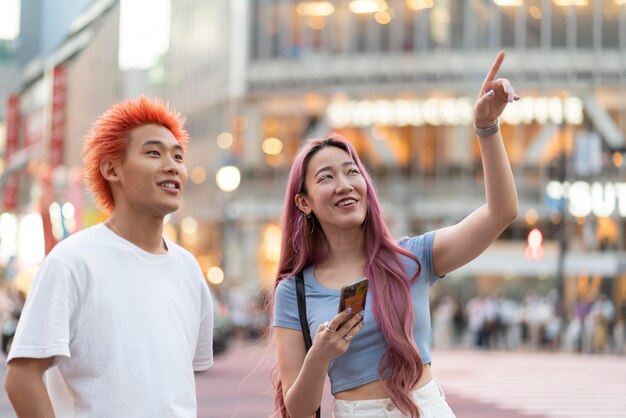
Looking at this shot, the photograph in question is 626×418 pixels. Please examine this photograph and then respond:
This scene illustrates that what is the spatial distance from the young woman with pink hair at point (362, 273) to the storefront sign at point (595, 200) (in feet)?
151

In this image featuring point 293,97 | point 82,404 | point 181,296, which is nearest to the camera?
point 82,404

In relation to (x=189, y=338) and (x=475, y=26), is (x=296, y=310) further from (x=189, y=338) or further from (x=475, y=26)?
(x=475, y=26)

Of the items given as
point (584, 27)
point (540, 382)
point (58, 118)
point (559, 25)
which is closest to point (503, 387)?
point (540, 382)

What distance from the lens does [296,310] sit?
4250 mm

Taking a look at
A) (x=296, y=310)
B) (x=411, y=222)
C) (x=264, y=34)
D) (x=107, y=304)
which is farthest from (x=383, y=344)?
(x=264, y=34)

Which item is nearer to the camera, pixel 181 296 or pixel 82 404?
pixel 82 404

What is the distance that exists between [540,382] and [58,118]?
26.0 m

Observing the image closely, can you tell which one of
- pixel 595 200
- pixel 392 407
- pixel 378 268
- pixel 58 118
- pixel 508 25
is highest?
pixel 508 25

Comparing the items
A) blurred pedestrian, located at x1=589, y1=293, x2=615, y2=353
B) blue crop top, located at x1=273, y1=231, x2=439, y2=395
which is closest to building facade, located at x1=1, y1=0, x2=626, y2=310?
blurred pedestrian, located at x1=589, y1=293, x2=615, y2=353

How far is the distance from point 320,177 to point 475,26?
49.7m

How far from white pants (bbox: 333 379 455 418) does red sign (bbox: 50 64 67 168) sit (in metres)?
39.2

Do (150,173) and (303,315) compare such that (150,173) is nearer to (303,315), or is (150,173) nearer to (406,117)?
(303,315)

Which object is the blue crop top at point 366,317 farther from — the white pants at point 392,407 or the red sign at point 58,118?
the red sign at point 58,118

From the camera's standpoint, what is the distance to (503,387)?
66.6 ft
